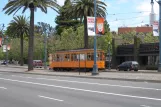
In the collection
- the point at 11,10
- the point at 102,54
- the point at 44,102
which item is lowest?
the point at 44,102

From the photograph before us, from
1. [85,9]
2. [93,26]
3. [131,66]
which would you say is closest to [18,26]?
[85,9]

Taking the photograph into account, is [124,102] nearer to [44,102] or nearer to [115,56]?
[44,102]

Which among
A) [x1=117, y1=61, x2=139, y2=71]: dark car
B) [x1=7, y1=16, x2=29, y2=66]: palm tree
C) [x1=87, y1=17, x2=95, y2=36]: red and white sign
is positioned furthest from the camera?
[x1=7, y1=16, x2=29, y2=66]: palm tree

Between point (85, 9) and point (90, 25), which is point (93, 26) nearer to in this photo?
point (90, 25)

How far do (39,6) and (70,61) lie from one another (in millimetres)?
9410

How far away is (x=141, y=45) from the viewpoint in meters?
65.9

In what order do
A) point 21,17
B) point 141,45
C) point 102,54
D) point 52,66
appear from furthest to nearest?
1. point 21,17
2. point 141,45
3. point 52,66
4. point 102,54

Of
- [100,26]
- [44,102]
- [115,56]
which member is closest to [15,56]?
[115,56]

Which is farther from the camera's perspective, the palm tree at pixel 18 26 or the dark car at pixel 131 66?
the palm tree at pixel 18 26

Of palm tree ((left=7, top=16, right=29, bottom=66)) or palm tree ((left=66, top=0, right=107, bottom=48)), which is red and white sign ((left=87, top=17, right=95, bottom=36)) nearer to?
palm tree ((left=66, top=0, right=107, bottom=48))

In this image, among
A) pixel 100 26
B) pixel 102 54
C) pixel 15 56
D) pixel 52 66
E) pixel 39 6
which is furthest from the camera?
pixel 15 56

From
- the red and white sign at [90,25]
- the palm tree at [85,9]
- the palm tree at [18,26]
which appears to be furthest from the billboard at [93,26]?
the palm tree at [18,26]

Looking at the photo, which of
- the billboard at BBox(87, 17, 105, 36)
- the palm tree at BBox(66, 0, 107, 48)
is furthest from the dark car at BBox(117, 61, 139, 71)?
the billboard at BBox(87, 17, 105, 36)

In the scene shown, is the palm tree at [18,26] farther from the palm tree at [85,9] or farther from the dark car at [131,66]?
the dark car at [131,66]
